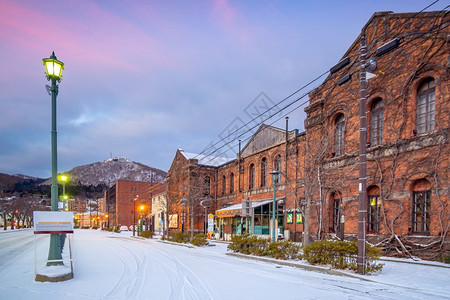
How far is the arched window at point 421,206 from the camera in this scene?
14812 mm

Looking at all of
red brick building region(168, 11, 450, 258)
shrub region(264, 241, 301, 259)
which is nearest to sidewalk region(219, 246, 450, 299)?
shrub region(264, 241, 301, 259)

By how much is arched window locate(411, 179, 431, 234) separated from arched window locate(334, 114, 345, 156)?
5.50 m

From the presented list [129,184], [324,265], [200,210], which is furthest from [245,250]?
[129,184]

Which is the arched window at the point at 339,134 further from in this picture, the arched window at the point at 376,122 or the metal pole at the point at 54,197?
the metal pole at the point at 54,197

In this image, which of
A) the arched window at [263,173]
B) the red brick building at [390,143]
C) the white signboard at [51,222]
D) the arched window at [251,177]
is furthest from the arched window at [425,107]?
the arched window at [251,177]

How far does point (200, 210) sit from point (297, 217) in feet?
63.0

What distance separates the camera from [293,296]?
7.68 meters

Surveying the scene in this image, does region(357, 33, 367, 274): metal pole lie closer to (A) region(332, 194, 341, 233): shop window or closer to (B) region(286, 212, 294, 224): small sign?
(A) region(332, 194, 341, 233): shop window

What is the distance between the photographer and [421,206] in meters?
15.1

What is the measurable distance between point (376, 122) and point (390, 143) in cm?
185

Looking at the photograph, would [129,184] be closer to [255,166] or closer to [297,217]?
[255,166]

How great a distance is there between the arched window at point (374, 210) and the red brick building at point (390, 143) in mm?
53

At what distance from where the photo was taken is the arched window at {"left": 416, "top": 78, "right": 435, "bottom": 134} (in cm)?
1509

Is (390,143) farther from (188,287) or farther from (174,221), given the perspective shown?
(174,221)
